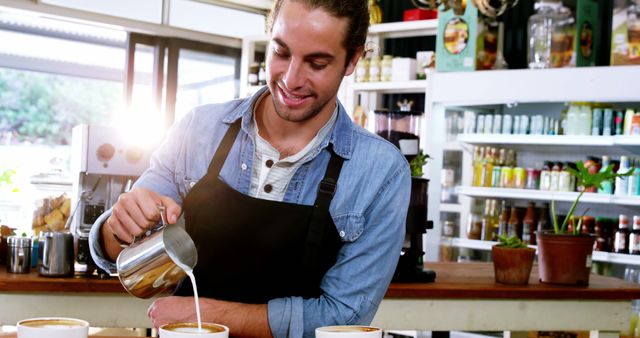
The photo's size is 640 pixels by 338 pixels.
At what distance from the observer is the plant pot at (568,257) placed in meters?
3.58

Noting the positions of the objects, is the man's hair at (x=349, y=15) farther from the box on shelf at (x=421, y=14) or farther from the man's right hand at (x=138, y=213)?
the box on shelf at (x=421, y=14)

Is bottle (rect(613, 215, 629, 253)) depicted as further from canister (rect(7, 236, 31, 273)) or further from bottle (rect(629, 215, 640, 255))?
canister (rect(7, 236, 31, 273))

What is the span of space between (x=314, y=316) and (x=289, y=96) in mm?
474

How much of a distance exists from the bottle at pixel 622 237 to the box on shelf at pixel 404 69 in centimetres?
213

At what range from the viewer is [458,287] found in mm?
3377

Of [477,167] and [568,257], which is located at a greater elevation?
[477,167]

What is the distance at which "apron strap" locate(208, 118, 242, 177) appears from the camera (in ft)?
6.62

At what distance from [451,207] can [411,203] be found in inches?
100

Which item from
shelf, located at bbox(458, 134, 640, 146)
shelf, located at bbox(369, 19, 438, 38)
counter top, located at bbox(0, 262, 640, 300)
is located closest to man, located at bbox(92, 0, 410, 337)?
counter top, located at bbox(0, 262, 640, 300)

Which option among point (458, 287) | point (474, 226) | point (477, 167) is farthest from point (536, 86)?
point (458, 287)

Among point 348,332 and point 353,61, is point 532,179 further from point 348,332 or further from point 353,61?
point 348,332

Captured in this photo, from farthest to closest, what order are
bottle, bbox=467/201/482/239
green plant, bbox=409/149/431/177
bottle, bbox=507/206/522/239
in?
bottle, bbox=467/201/482/239 < bottle, bbox=507/206/522/239 < green plant, bbox=409/149/431/177

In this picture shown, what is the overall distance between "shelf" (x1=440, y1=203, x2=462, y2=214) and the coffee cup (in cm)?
473

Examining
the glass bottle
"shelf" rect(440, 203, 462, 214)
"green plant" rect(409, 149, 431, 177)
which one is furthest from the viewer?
"shelf" rect(440, 203, 462, 214)
